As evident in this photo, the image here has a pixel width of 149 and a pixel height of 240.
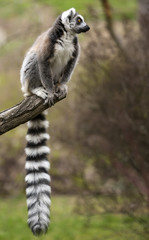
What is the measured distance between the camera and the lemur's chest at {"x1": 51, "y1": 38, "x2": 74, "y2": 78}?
4.99 meters

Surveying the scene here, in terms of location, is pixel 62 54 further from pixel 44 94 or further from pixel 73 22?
pixel 44 94

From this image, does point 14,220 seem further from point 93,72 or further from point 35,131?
point 35,131

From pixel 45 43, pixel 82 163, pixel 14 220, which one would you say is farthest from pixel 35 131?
pixel 14 220

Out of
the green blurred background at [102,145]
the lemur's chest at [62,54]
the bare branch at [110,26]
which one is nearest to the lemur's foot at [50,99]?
the lemur's chest at [62,54]

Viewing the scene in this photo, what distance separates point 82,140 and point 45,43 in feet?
9.61

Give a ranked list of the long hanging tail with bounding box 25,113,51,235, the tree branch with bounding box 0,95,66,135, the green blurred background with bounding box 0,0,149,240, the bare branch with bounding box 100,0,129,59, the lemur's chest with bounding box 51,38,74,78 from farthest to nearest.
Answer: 1. the bare branch with bounding box 100,0,129,59
2. the green blurred background with bounding box 0,0,149,240
3. the lemur's chest with bounding box 51,38,74,78
4. the tree branch with bounding box 0,95,66,135
5. the long hanging tail with bounding box 25,113,51,235

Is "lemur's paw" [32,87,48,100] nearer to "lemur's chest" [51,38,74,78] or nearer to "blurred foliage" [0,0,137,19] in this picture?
"lemur's chest" [51,38,74,78]

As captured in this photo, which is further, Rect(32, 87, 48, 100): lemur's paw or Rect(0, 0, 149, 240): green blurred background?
Rect(0, 0, 149, 240): green blurred background

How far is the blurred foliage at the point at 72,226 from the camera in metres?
7.29

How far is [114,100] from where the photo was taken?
6832 millimetres

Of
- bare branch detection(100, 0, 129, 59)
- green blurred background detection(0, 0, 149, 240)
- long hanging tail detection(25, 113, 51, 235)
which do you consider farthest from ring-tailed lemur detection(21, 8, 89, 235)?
bare branch detection(100, 0, 129, 59)

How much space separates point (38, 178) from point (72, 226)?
387cm

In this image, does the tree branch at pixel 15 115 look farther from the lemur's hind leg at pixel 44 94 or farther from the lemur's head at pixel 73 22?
the lemur's head at pixel 73 22

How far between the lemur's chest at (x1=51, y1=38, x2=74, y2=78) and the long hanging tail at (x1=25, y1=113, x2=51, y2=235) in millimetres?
586
